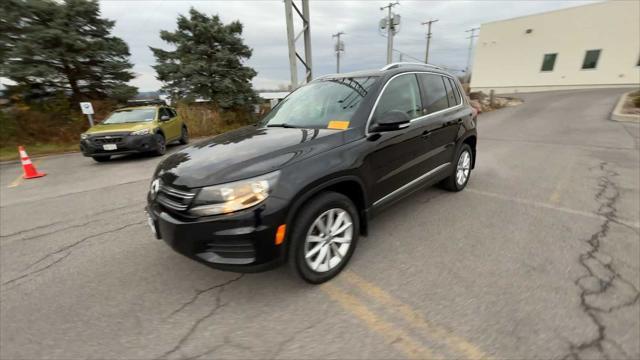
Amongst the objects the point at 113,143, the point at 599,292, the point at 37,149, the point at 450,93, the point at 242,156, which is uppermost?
the point at 450,93

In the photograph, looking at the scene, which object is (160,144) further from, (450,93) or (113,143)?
(450,93)

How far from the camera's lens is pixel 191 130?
14.1 metres

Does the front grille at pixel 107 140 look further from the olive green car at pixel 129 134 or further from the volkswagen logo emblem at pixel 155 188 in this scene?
the volkswagen logo emblem at pixel 155 188

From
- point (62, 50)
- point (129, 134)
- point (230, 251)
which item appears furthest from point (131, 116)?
point (230, 251)

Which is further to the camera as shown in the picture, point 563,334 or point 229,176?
point 229,176

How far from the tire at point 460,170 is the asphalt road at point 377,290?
0.25m

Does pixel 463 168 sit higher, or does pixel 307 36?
pixel 307 36

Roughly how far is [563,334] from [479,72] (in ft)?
129

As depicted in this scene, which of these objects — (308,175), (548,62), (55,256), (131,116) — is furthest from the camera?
(548,62)

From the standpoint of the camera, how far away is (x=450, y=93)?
14.2 ft

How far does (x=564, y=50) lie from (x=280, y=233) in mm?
37680

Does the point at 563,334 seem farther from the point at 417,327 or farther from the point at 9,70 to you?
the point at 9,70

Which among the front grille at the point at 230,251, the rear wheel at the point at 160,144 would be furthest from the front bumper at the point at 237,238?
the rear wheel at the point at 160,144

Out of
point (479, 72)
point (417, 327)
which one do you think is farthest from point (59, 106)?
point (479, 72)
